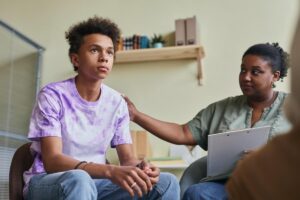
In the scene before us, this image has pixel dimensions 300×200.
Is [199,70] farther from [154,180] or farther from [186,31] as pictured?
[154,180]

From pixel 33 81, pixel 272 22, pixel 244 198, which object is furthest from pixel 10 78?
pixel 244 198

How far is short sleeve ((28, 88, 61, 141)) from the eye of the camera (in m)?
1.30

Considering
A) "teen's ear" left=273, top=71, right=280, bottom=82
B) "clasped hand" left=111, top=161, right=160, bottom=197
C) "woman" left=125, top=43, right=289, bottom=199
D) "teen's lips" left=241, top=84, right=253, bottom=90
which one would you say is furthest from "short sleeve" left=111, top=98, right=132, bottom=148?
"teen's ear" left=273, top=71, right=280, bottom=82

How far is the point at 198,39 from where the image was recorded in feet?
9.53

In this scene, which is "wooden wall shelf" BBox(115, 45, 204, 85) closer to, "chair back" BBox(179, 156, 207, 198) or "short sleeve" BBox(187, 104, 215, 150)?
"short sleeve" BBox(187, 104, 215, 150)

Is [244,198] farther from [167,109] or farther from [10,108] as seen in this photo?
[10,108]

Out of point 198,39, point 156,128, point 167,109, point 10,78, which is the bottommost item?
point 156,128

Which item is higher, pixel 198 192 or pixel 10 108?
pixel 10 108

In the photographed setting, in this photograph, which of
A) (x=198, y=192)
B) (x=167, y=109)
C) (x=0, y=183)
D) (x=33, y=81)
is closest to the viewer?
(x=198, y=192)

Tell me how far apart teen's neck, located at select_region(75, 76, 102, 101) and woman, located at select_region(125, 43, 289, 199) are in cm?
32

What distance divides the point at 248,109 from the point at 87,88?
790mm

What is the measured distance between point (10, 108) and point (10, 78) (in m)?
0.27

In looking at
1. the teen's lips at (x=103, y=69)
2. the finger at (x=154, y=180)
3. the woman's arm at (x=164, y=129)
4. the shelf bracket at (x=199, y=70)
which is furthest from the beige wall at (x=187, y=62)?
the finger at (x=154, y=180)

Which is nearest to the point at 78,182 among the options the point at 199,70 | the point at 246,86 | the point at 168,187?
the point at 168,187
